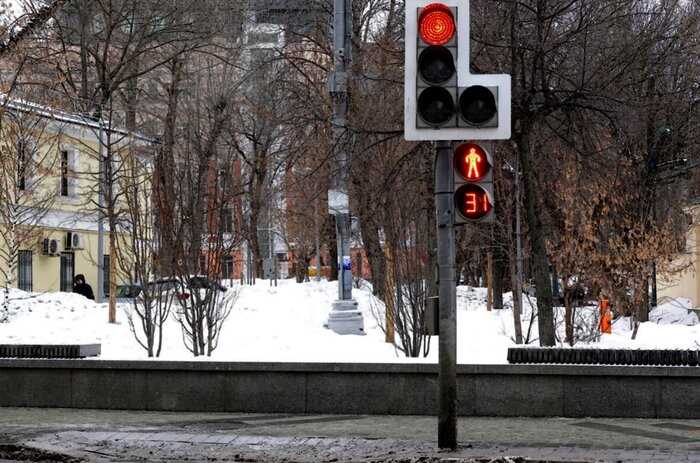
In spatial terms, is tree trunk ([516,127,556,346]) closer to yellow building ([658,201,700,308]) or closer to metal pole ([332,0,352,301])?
metal pole ([332,0,352,301])

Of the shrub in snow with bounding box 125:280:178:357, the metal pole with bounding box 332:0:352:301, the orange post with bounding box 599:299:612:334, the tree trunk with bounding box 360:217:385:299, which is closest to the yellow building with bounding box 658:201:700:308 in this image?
the orange post with bounding box 599:299:612:334

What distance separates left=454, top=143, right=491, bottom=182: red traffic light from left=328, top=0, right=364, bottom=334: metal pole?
1067cm

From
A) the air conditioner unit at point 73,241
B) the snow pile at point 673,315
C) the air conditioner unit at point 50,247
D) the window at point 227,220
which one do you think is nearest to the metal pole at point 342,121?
the window at point 227,220

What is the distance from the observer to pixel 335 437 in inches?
458

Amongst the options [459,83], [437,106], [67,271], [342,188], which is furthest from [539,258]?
[67,271]

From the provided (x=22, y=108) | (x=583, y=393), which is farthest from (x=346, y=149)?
(x=22, y=108)

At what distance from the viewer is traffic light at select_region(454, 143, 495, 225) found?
10477 mm

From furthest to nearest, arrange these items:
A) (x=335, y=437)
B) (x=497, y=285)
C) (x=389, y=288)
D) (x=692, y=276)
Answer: (x=692, y=276)
(x=497, y=285)
(x=389, y=288)
(x=335, y=437)

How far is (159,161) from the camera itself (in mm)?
19234

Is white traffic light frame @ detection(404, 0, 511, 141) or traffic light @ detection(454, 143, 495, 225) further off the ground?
white traffic light frame @ detection(404, 0, 511, 141)

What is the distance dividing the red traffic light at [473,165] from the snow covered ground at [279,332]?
3.63m

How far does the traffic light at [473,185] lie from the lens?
34.4 feet

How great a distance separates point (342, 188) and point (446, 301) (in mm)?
12824

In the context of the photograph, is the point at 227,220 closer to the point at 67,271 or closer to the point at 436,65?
the point at 436,65
